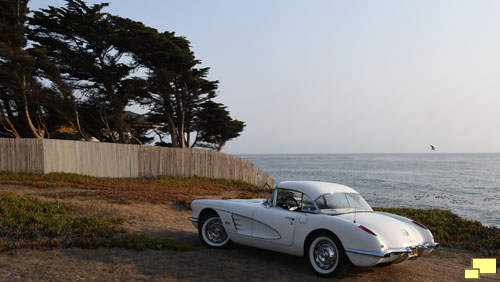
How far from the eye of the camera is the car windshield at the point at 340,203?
6809mm

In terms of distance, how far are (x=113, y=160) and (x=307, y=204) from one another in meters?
17.9

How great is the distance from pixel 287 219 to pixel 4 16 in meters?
25.1

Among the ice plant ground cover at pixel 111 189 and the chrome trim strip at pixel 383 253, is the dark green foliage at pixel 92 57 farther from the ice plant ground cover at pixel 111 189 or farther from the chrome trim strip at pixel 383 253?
the chrome trim strip at pixel 383 253

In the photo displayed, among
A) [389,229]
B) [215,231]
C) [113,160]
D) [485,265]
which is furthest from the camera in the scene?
[113,160]

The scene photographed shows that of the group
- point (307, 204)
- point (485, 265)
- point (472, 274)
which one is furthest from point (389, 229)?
point (485, 265)

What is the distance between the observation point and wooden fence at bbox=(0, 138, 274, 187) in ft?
62.6

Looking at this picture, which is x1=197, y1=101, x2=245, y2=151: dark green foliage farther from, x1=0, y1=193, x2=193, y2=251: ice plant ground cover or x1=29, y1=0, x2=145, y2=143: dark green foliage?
x1=0, y1=193, x2=193, y2=251: ice plant ground cover

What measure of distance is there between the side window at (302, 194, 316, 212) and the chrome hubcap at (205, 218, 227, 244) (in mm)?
1983

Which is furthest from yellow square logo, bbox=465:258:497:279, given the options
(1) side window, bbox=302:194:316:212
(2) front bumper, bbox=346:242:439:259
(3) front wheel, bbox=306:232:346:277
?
(1) side window, bbox=302:194:316:212

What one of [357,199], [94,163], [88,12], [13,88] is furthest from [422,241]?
[88,12]

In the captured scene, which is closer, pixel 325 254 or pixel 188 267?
pixel 325 254

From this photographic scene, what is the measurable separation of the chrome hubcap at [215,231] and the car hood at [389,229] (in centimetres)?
266

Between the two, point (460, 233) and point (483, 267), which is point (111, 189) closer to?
point (460, 233)

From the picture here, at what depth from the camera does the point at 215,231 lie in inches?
321
